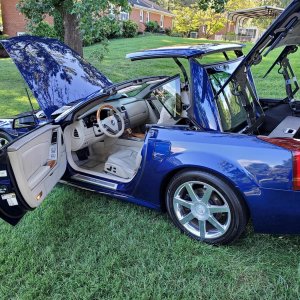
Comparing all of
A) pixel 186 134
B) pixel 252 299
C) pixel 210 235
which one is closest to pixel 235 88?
pixel 186 134

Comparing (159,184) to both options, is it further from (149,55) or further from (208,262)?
Answer: (149,55)

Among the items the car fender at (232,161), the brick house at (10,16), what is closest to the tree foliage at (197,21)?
the brick house at (10,16)

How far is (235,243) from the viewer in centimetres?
290

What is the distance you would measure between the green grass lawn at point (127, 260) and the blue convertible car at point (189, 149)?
0.20 m

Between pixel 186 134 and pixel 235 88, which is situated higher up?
pixel 235 88

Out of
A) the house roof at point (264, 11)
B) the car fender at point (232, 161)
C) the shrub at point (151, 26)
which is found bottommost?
the shrub at point (151, 26)

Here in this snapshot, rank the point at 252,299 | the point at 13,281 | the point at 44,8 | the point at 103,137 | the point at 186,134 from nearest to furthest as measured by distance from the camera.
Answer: the point at 252,299 < the point at 13,281 < the point at 186,134 < the point at 103,137 < the point at 44,8

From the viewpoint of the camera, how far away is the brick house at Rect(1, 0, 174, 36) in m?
23.4

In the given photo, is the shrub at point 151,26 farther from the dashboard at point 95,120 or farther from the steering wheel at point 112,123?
the steering wheel at point 112,123

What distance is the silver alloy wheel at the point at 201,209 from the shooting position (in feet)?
9.13

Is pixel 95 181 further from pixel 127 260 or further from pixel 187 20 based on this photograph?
pixel 187 20

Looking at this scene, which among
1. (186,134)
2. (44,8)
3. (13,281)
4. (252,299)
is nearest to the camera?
(252,299)

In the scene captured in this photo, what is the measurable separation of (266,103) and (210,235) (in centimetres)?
204

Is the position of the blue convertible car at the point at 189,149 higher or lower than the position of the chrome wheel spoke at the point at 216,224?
higher
